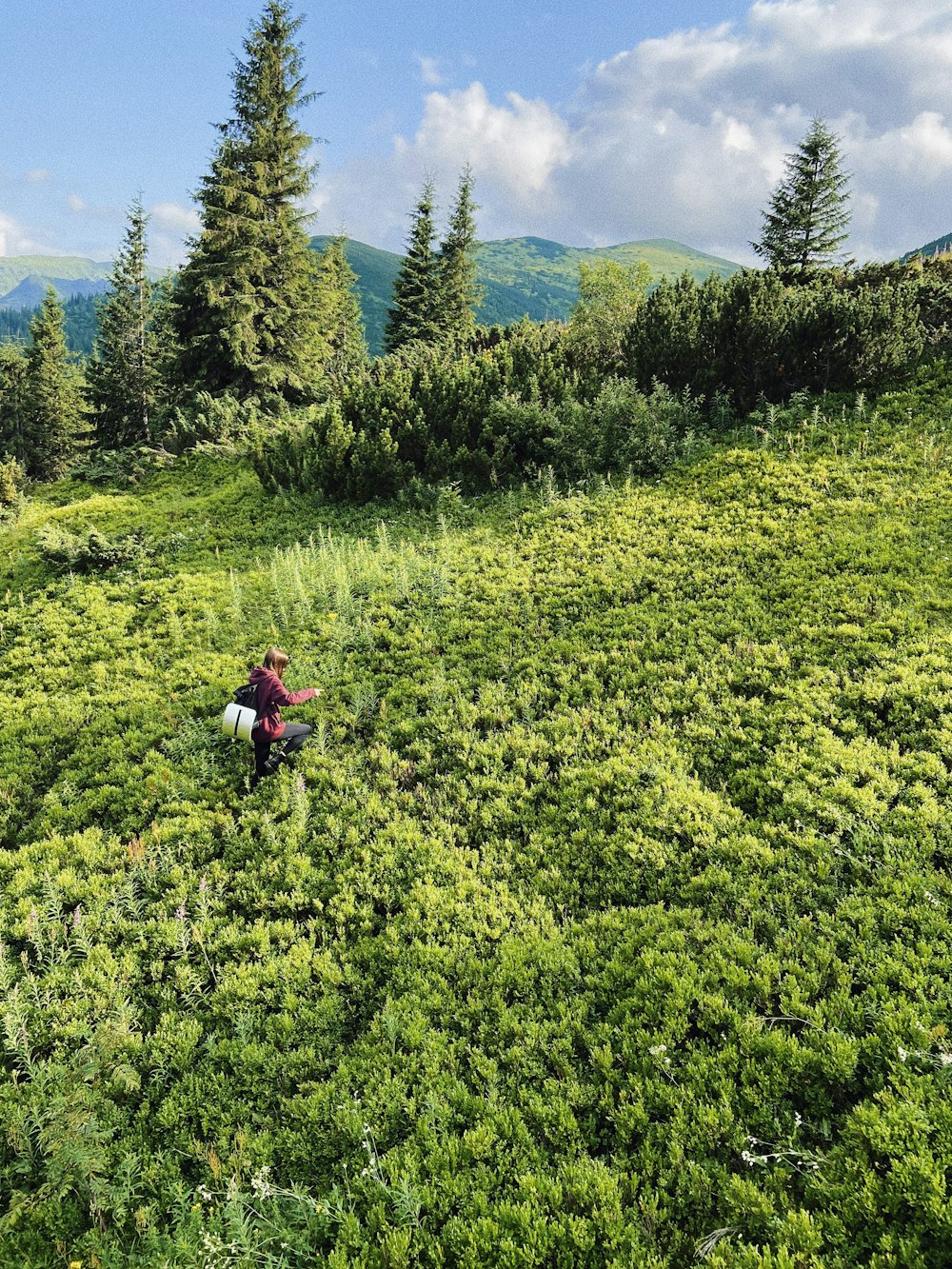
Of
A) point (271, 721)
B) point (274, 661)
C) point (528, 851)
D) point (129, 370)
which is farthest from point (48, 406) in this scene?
point (528, 851)

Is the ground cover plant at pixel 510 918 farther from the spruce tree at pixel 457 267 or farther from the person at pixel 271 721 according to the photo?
the spruce tree at pixel 457 267

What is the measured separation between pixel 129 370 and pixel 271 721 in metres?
37.7

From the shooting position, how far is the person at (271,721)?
25.4 ft

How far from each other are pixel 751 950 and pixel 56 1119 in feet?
17.6

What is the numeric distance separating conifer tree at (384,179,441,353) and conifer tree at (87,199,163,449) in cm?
1550

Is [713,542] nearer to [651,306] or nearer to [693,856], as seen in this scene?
[693,856]

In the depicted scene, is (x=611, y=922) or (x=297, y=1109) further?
(x=611, y=922)

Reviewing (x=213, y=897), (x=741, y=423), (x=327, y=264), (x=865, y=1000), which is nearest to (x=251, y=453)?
(x=741, y=423)

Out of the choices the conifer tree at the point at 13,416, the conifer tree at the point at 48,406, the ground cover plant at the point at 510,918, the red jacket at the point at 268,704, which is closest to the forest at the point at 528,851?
the ground cover plant at the point at 510,918

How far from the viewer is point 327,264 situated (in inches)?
1826

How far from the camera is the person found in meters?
7.73

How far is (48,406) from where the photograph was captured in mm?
43062

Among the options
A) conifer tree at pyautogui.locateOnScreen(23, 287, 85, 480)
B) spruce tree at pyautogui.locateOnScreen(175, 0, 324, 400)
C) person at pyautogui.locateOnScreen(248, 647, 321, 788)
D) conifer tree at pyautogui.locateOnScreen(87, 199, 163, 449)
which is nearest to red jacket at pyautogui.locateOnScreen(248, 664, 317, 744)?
person at pyautogui.locateOnScreen(248, 647, 321, 788)

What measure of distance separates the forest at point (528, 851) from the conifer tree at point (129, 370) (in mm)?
24916
